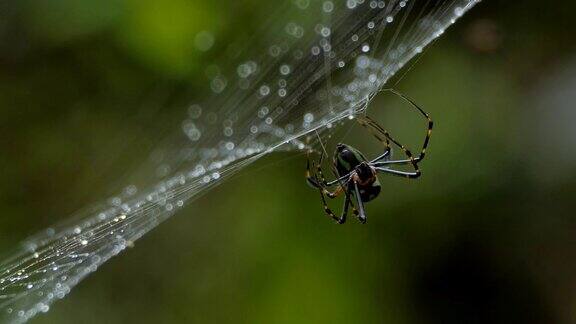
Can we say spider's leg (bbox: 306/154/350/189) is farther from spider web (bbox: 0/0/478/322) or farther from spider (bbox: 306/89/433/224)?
spider web (bbox: 0/0/478/322)

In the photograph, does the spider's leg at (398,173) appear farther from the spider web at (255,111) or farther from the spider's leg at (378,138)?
the spider web at (255,111)

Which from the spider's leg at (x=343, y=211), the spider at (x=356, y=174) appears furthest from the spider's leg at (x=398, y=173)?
the spider's leg at (x=343, y=211)

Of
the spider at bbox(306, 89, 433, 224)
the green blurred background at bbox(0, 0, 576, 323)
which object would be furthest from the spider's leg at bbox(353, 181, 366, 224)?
the green blurred background at bbox(0, 0, 576, 323)

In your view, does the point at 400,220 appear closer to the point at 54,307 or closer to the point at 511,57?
the point at 511,57

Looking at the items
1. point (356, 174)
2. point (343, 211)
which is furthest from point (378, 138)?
point (343, 211)

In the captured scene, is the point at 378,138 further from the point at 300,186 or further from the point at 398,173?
the point at 300,186

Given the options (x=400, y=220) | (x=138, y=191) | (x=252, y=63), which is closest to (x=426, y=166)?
(x=400, y=220)
